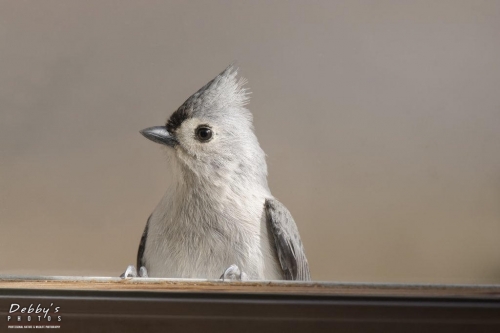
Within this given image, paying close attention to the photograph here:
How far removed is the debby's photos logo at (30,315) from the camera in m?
1.03

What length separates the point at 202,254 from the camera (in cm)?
145

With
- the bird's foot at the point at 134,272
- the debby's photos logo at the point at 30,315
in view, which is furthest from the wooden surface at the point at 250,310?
the bird's foot at the point at 134,272

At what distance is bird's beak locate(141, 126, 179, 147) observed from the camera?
1.56m

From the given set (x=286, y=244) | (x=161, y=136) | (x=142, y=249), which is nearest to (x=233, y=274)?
(x=286, y=244)

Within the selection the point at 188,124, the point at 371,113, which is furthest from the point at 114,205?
the point at 371,113

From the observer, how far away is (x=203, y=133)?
1.55 meters

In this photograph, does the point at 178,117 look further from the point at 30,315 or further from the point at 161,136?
the point at 30,315

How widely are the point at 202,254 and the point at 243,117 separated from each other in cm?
44

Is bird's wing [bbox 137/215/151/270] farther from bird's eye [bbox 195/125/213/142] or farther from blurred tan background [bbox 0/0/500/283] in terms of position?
bird's eye [bbox 195/125/213/142]

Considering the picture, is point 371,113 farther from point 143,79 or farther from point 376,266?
point 143,79

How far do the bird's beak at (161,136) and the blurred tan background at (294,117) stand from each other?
0.10 metres

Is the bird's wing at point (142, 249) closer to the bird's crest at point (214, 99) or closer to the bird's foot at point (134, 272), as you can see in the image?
the bird's foot at point (134, 272)

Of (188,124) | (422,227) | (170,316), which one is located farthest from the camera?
(422,227)

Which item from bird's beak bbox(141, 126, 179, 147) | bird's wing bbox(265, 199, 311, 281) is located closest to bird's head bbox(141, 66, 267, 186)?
bird's beak bbox(141, 126, 179, 147)
